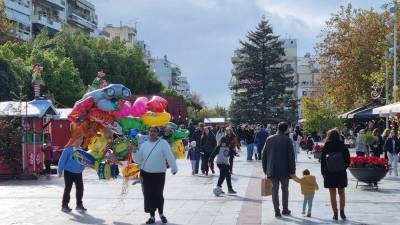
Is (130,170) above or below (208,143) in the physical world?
below

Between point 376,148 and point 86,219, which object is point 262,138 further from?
point 86,219

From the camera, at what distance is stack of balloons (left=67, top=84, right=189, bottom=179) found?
11.7 meters

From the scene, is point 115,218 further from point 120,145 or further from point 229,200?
point 229,200

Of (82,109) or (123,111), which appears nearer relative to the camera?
(82,109)

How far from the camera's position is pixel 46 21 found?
70.9 metres

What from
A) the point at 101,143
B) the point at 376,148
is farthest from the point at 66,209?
the point at 376,148

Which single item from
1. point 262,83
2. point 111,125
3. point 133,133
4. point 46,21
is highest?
point 46,21

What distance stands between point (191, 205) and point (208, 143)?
7446mm

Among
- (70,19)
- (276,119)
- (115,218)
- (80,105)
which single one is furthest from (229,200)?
(70,19)

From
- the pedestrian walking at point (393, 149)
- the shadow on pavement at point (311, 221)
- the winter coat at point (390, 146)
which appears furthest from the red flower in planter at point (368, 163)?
the shadow on pavement at point (311, 221)

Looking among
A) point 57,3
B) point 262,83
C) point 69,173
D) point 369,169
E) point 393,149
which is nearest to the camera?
point 69,173

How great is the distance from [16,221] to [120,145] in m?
2.35

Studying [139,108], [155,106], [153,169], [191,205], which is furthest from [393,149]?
[153,169]

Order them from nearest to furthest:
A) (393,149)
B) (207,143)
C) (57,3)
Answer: (393,149) < (207,143) < (57,3)
